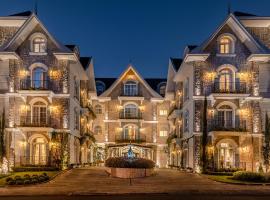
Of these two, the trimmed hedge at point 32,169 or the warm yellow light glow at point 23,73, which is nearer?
the trimmed hedge at point 32,169

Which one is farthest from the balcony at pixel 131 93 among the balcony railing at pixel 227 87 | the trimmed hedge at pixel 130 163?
the trimmed hedge at pixel 130 163

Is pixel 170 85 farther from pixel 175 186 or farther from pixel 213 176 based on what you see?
pixel 175 186

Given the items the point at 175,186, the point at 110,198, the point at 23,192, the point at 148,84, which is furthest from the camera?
the point at 148,84

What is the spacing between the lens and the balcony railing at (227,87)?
1575 inches

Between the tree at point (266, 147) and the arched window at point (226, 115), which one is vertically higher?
the arched window at point (226, 115)

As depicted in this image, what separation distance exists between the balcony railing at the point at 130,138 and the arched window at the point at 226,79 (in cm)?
2023

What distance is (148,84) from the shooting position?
61.4 m

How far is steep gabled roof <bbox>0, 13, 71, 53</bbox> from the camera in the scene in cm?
3988

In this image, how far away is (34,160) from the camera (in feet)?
130

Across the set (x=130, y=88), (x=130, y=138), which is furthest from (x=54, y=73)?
(x=130, y=138)

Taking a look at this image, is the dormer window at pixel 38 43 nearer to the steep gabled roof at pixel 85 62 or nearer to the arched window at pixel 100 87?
the steep gabled roof at pixel 85 62

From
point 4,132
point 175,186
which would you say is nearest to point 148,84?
point 4,132

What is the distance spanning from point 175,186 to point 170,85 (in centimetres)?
2932

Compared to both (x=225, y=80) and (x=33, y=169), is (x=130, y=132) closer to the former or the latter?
(x=225, y=80)
